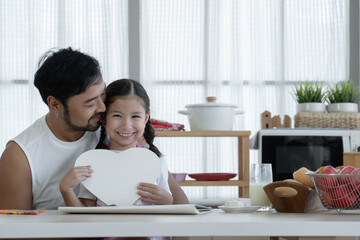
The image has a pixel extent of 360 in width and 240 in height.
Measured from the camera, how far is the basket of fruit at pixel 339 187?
112cm

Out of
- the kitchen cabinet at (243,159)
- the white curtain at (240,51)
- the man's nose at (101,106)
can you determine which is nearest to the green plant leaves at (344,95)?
the white curtain at (240,51)

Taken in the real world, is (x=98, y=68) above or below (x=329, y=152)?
above

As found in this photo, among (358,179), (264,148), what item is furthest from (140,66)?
(358,179)

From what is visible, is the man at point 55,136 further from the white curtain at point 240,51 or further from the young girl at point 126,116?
the white curtain at point 240,51

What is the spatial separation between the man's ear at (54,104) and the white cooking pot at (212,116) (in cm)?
154

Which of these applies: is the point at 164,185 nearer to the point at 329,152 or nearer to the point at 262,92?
the point at 329,152

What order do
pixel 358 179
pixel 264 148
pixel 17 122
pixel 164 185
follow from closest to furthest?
pixel 358 179
pixel 164 185
pixel 264 148
pixel 17 122

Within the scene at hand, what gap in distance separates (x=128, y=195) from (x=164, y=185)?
31cm

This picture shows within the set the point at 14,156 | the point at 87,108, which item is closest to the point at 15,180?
the point at 14,156

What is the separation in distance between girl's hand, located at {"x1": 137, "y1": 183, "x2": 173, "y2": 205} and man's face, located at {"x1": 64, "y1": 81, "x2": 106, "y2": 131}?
0.37 meters

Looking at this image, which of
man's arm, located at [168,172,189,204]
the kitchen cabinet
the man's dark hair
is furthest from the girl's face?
the kitchen cabinet

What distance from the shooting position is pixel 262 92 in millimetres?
4078

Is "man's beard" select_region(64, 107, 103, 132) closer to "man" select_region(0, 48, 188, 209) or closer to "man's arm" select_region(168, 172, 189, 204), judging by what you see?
"man" select_region(0, 48, 188, 209)

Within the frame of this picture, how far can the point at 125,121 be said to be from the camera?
1.57 metres
